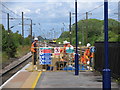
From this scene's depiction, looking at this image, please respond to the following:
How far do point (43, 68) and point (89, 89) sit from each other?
797 cm

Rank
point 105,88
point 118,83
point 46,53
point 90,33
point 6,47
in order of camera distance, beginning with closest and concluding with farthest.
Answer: point 105,88 < point 118,83 < point 46,53 < point 6,47 < point 90,33

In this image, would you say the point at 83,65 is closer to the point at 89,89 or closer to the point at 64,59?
the point at 64,59

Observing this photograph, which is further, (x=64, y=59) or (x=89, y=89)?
(x=64, y=59)

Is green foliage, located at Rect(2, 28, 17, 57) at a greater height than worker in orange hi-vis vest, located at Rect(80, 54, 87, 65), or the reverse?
green foliage, located at Rect(2, 28, 17, 57)

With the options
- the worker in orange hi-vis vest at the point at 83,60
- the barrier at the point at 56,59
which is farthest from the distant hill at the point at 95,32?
the barrier at the point at 56,59

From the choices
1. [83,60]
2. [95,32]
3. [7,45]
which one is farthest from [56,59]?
[95,32]

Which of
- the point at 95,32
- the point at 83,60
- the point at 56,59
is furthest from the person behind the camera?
the point at 95,32

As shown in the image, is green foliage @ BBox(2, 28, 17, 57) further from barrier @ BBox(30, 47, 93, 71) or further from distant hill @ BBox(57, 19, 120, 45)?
barrier @ BBox(30, 47, 93, 71)

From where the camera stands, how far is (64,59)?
1983 centimetres

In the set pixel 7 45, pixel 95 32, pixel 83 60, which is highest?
pixel 95 32

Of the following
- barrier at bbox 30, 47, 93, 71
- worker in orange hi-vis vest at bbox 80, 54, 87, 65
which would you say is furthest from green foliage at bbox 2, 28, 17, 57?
worker in orange hi-vis vest at bbox 80, 54, 87, 65

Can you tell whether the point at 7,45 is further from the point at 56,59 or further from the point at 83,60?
the point at 83,60

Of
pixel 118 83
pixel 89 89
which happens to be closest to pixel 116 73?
pixel 118 83

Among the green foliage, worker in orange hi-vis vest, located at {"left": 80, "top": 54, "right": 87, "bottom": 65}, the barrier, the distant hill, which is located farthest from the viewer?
the distant hill
